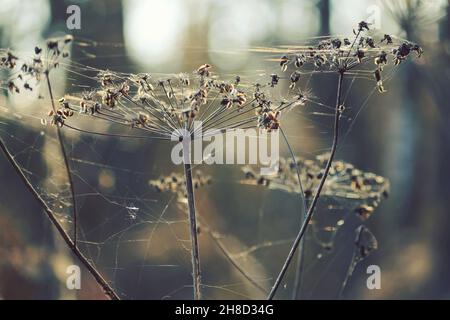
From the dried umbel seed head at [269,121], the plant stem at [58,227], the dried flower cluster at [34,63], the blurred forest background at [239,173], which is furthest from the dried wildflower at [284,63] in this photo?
the blurred forest background at [239,173]

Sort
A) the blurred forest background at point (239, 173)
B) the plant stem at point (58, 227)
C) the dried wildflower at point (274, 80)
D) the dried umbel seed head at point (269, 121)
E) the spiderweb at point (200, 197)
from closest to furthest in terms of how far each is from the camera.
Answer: the plant stem at point (58, 227) < the dried umbel seed head at point (269, 121) < the dried wildflower at point (274, 80) < the spiderweb at point (200, 197) < the blurred forest background at point (239, 173)

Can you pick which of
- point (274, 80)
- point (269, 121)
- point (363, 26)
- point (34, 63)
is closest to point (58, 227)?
point (34, 63)

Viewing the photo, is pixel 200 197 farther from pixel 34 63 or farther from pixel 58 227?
pixel 58 227

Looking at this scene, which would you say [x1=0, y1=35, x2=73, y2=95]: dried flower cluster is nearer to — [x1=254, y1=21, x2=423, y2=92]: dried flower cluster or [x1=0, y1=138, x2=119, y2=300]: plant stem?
[x1=0, y1=138, x2=119, y2=300]: plant stem

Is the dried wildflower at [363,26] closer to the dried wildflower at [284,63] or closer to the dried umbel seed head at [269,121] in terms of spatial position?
the dried wildflower at [284,63]

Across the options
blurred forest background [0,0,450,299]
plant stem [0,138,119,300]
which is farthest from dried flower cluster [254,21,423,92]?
blurred forest background [0,0,450,299]

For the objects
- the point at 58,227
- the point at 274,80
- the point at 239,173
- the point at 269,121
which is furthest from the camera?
the point at 239,173
